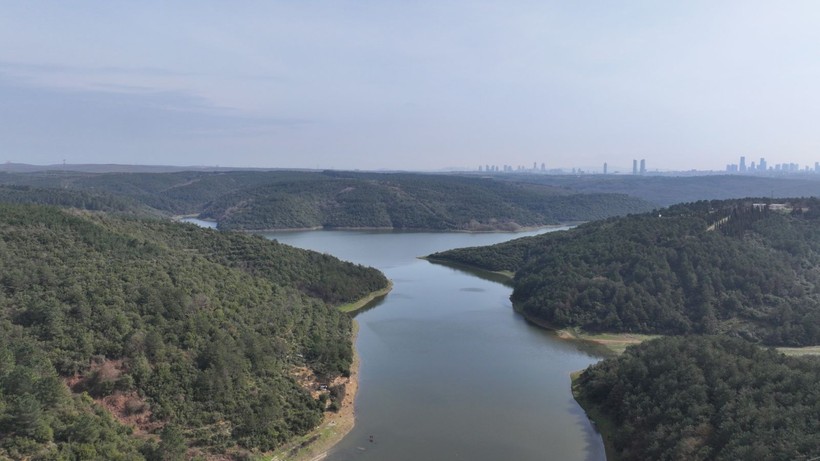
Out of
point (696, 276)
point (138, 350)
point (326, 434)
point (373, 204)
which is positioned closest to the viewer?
point (138, 350)

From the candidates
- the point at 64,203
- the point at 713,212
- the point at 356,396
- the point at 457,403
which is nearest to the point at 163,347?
the point at 356,396

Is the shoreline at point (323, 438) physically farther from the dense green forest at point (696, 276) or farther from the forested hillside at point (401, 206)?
the forested hillside at point (401, 206)

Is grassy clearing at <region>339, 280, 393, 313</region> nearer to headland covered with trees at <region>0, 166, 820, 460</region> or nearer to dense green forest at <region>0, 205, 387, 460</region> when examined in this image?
headland covered with trees at <region>0, 166, 820, 460</region>

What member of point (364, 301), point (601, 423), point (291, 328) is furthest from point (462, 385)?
point (364, 301)

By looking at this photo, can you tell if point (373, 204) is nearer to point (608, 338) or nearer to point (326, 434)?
point (608, 338)

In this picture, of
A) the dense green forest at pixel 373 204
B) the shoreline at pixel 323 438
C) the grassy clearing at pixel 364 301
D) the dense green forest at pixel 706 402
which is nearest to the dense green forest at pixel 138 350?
the shoreline at pixel 323 438

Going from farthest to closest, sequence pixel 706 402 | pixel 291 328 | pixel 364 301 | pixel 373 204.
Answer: pixel 373 204 < pixel 364 301 < pixel 291 328 < pixel 706 402

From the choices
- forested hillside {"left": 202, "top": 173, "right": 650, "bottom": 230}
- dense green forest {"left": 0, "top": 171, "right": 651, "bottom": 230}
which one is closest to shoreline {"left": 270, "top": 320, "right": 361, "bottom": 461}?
forested hillside {"left": 202, "top": 173, "right": 650, "bottom": 230}
